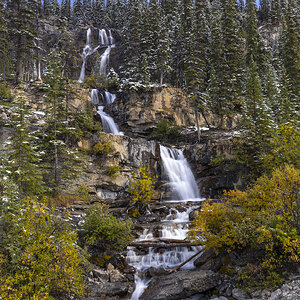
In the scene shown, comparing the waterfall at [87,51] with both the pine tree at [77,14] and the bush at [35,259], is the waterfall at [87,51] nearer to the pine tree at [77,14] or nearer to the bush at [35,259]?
the pine tree at [77,14]

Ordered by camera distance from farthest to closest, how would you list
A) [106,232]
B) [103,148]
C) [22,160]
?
[103,148]
[22,160]
[106,232]

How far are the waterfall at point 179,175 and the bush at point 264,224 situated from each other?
1435 centimetres

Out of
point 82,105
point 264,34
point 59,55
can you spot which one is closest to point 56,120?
point 59,55

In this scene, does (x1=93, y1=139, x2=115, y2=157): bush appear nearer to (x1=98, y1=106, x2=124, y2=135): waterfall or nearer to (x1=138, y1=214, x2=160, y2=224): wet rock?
(x1=98, y1=106, x2=124, y2=135): waterfall

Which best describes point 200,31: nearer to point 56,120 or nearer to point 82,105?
point 82,105

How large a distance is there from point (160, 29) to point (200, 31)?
734 centimetres

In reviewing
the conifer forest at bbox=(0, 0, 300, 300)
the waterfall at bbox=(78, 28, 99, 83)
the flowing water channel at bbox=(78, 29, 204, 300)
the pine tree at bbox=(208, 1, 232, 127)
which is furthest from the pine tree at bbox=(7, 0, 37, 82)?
the waterfall at bbox=(78, 28, 99, 83)

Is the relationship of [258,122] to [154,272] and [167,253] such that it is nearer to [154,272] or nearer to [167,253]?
[167,253]

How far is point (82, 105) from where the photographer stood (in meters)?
37.6

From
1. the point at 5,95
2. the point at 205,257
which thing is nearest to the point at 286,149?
the point at 205,257

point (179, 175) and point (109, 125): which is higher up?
point (109, 125)

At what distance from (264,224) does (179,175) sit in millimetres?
17896

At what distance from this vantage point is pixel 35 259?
980 centimetres

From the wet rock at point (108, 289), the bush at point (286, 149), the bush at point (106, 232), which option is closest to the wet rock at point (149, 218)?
the bush at point (106, 232)
